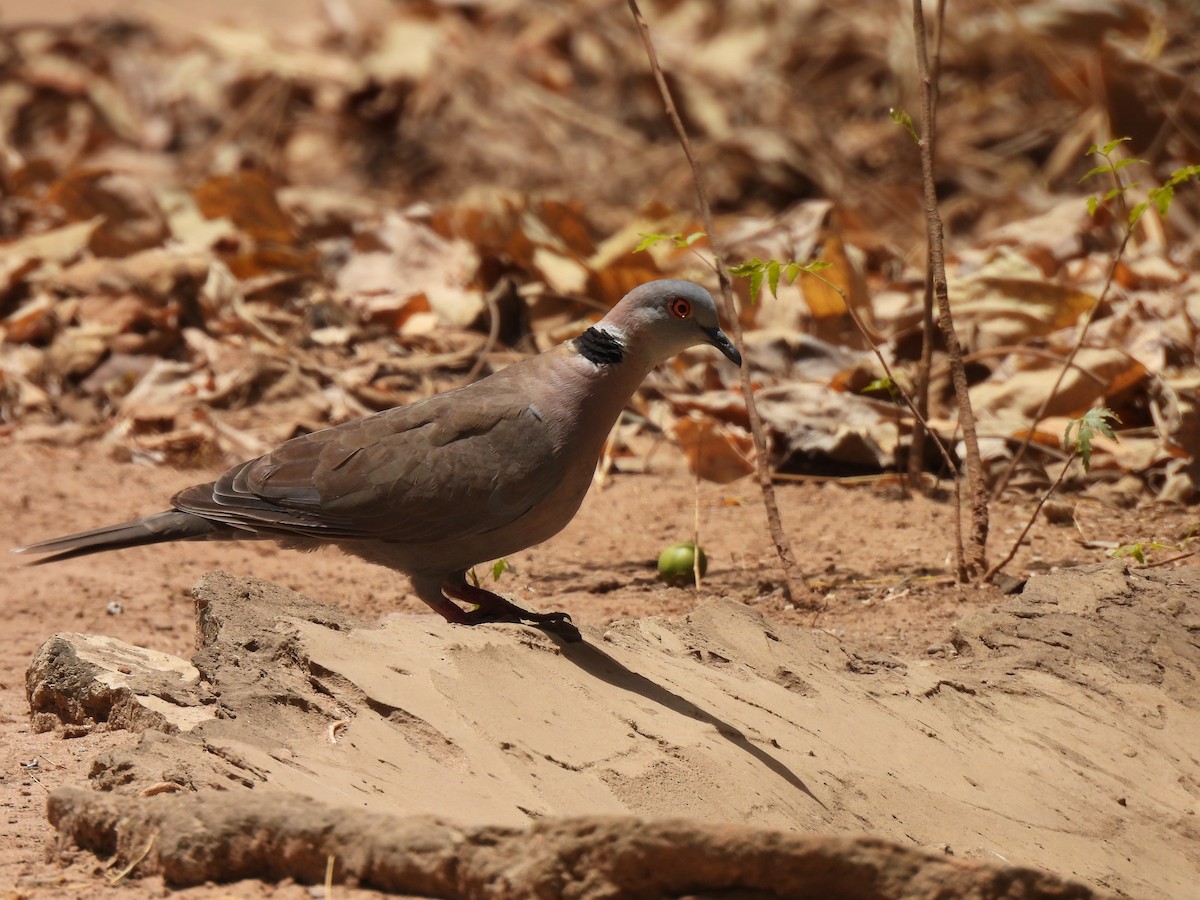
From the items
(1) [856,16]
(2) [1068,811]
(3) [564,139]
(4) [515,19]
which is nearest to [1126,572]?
(2) [1068,811]

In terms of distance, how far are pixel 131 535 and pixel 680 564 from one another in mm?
1856

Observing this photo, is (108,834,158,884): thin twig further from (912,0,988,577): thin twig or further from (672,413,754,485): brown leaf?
(672,413,754,485): brown leaf

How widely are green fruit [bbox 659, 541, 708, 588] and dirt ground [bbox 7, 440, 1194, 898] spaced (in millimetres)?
50

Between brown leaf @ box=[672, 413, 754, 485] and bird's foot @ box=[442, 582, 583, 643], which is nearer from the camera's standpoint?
bird's foot @ box=[442, 582, 583, 643]

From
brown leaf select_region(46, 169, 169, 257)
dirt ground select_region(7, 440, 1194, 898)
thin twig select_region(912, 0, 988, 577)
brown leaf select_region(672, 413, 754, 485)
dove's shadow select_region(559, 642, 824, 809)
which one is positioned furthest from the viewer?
brown leaf select_region(46, 169, 169, 257)

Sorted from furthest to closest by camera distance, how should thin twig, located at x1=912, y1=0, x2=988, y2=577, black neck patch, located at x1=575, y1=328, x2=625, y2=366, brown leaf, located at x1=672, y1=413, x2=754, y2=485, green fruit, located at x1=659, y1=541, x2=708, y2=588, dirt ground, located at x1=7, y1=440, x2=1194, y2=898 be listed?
brown leaf, located at x1=672, y1=413, x2=754, y2=485
green fruit, located at x1=659, y1=541, x2=708, y2=588
dirt ground, located at x1=7, y1=440, x2=1194, y2=898
thin twig, located at x1=912, y1=0, x2=988, y2=577
black neck patch, located at x1=575, y1=328, x2=625, y2=366

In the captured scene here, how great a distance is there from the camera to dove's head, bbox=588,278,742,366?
388 cm

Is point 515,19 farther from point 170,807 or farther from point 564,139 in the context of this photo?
point 170,807

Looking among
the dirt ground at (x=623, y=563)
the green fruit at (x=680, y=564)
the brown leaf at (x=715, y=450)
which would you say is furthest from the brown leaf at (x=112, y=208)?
the green fruit at (x=680, y=564)

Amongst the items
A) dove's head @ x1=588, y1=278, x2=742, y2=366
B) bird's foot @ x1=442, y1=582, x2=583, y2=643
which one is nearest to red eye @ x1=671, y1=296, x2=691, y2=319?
dove's head @ x1=588, y1=278, x2=742, y2=366

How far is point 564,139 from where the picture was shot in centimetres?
1130

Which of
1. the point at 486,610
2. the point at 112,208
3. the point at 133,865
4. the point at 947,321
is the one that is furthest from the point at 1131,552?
the point at 112,208

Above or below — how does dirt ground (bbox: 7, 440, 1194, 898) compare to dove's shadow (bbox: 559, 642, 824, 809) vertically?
below

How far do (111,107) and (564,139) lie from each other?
393cm
